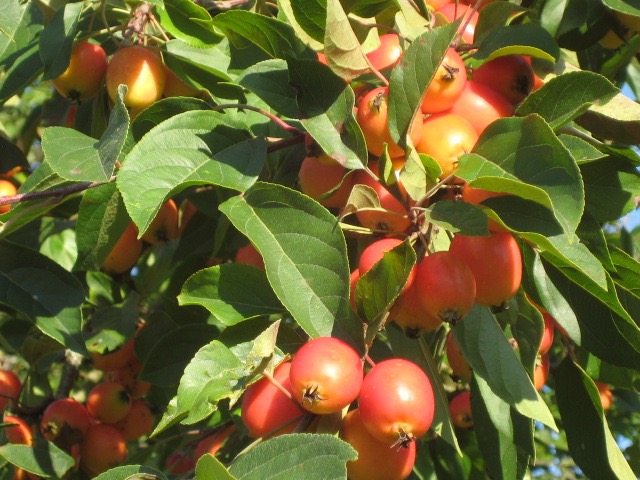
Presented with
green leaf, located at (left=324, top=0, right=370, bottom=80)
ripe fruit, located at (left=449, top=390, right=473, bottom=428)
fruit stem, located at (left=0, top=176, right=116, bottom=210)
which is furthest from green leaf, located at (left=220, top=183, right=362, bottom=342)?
ripe fruit, located at (left=449, top=390, right=473, bottom=428)

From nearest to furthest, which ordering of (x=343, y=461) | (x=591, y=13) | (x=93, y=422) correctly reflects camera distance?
(x=343, y=461), (x=591, y=13), (x=93, y=422)

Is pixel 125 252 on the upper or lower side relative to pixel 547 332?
lower

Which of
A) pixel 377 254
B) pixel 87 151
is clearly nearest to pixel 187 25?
pixel 87 151

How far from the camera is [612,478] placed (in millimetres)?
1846

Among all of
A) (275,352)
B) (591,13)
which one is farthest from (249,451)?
(591,13)

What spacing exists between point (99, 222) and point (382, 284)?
2.58 feet

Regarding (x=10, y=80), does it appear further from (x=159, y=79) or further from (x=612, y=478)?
(x=612, y=478)

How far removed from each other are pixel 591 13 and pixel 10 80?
4.95ft

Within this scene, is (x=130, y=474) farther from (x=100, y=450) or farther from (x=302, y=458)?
(x=100, y=450)

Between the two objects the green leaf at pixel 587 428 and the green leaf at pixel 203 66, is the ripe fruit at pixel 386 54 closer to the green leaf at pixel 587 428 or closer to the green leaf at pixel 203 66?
the green leaf at pixel 203 66

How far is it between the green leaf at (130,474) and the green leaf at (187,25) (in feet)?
3.51

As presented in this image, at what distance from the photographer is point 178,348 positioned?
7.17 feet

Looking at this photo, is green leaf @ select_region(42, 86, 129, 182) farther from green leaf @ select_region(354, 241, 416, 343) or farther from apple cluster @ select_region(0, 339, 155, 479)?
apple cluster @ select_region(0, 339, 155, 479)

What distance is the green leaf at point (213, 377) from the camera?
138cm
